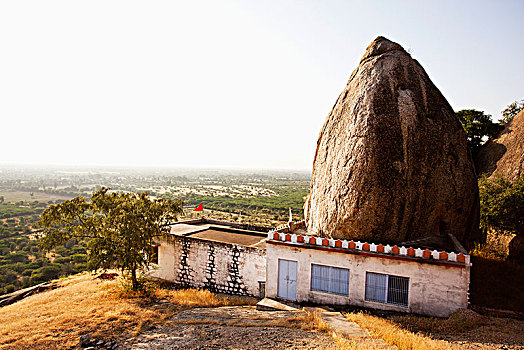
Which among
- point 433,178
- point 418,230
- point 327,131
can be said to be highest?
point 327,131

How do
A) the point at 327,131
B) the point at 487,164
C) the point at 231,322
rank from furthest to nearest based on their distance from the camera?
the point at 487,164 → the point at 327,131 → the point at 231,322

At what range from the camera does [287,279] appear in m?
15.4

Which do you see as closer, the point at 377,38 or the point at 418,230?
the point at 418,230

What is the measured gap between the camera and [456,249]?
1477 cm

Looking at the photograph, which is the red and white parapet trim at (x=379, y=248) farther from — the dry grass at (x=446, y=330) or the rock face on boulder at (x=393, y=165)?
the dry grass at (x=446, y=330)

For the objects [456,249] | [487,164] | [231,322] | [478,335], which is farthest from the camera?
[487,164]

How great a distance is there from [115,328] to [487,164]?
86.9 ft

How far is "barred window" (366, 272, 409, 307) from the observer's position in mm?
13562

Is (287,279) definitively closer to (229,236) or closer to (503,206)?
(229,236)

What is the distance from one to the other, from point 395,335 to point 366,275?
3636 millimetres

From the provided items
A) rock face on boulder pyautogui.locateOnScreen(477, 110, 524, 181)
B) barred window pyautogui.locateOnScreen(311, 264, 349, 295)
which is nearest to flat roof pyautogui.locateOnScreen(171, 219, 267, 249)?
barred window pyautogui.locateOnScreen(311, 264, 349, 295)

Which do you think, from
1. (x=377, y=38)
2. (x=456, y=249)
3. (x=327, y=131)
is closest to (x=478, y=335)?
(x=456, y=249)

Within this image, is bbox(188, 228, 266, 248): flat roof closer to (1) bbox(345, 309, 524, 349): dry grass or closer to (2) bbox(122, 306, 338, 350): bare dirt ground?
(2) bbox(122, 306, 338, 350): bare dirt ground

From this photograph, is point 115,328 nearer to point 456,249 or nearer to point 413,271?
point 413,271
